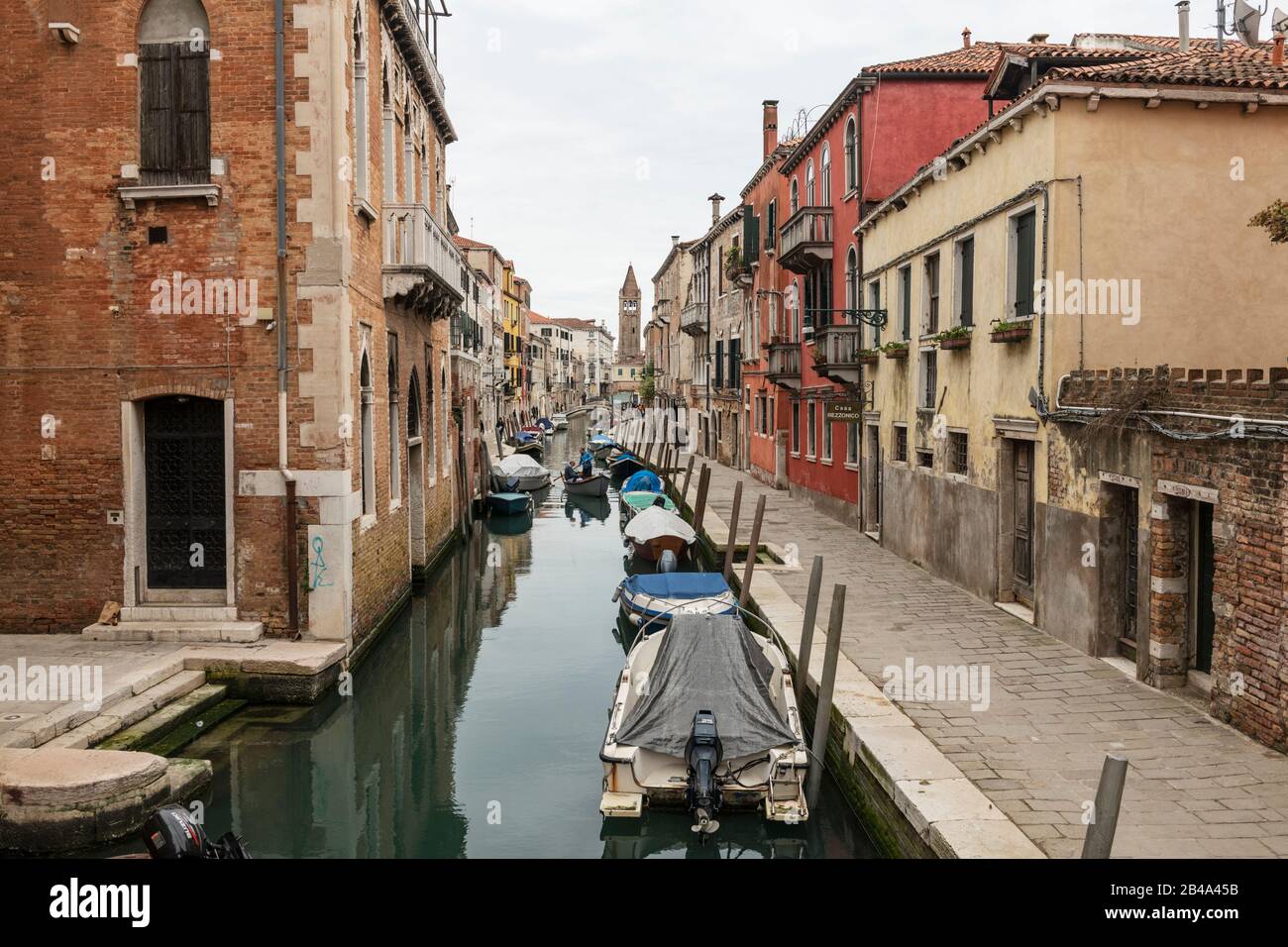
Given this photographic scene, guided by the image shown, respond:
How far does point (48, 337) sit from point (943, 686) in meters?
9.55

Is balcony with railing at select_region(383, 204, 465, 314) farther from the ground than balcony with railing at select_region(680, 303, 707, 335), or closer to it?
closer to it

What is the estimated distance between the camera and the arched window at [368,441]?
11.8 m

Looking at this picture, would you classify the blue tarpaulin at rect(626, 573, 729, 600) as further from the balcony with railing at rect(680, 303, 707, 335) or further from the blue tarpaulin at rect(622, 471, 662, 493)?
the balcony with railing at rect(680, 303, 707, 335)

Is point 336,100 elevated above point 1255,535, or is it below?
above

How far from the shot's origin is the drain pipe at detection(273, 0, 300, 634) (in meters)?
9.95

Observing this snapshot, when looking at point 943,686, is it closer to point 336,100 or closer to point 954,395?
point 954,395

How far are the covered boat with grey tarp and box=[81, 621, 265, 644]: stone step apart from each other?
4094 mm

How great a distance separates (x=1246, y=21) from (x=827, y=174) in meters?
9.00

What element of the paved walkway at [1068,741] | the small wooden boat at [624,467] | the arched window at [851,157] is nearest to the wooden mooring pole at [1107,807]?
A: the paved walkway at [1068,741]

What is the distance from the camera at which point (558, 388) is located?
97000mm

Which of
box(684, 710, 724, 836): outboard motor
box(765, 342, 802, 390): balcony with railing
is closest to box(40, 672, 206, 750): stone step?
box(684, 710, 724, 836): outboard motor

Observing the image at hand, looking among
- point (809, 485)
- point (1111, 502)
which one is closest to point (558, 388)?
point (809, 485)

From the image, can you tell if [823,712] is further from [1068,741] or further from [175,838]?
[175,838]

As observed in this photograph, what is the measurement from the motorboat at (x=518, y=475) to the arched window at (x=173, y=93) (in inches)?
819
